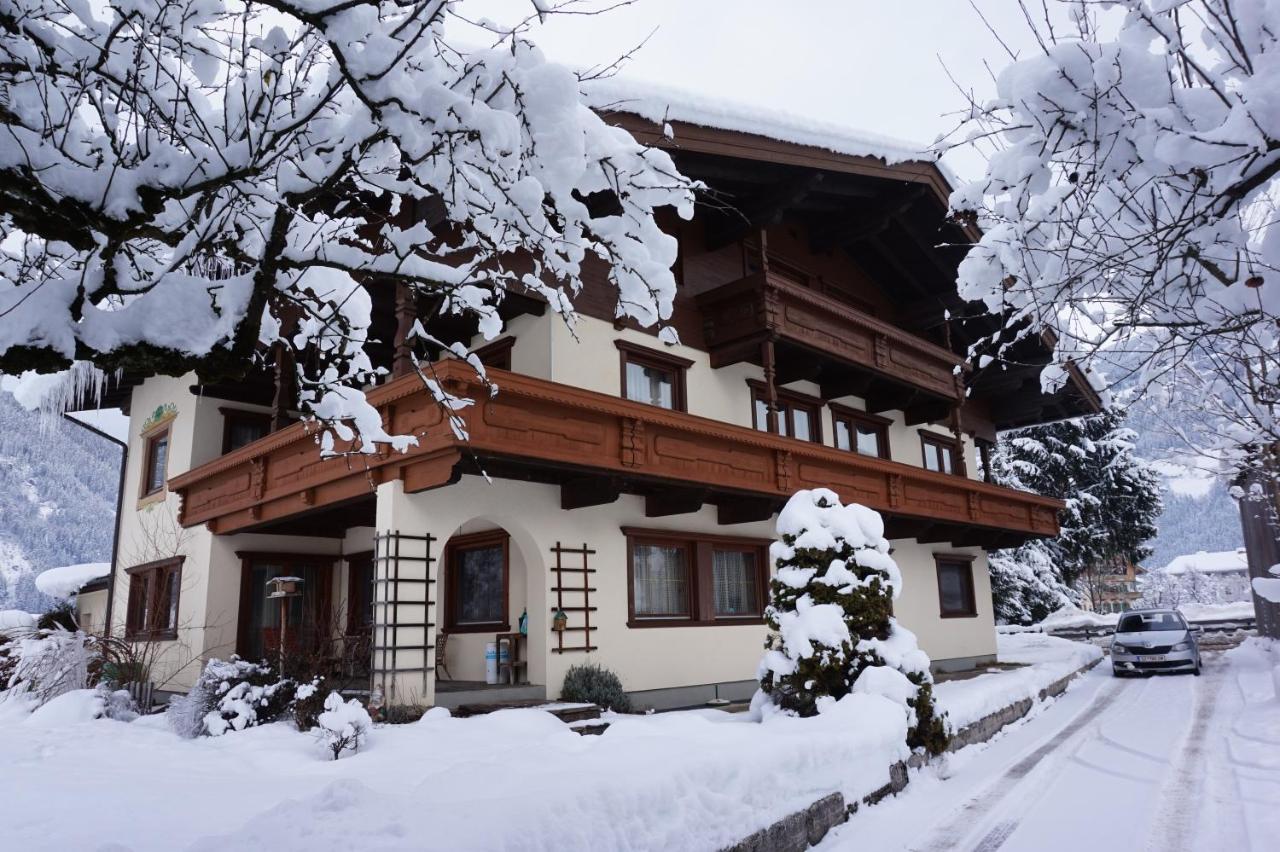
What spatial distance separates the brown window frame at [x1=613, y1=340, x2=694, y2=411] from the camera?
14.0 metres

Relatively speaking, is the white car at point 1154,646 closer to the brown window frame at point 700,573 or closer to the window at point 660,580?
the brown window frame at point 700,573

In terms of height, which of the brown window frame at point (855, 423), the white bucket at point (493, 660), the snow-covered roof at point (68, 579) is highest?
the brown window frame at point (855, 423)

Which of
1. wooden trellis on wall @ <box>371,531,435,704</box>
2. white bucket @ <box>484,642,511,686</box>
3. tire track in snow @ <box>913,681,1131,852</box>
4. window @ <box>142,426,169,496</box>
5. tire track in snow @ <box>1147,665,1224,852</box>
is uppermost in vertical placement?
window @ <box>142,426,169,496</box>

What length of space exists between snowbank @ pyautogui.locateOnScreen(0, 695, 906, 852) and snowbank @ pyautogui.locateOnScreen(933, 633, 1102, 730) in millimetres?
3143

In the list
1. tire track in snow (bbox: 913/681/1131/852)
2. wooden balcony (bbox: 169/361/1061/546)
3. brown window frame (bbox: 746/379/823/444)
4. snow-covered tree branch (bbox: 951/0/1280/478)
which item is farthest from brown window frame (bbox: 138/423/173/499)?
snow-covered tree branch (bbox: 951/0/1280/478)

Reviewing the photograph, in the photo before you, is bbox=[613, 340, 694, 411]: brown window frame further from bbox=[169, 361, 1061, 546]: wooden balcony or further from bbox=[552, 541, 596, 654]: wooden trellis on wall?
bbox=[552, 541, 596, 654]: wooden trellis on wall

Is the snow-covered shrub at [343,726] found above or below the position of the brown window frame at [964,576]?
below

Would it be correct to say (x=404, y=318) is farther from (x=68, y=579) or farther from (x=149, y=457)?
(x=68, y=579)

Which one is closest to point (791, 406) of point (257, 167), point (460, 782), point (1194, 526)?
point (460, 782)

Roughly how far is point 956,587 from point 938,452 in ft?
11.4

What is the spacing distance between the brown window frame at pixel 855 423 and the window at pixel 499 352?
7.82 metres

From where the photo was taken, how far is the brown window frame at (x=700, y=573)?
13422 mm

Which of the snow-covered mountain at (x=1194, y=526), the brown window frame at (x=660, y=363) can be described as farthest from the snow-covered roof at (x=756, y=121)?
the snow-covered mountain at (x=1194, y=526)

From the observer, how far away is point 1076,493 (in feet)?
110
